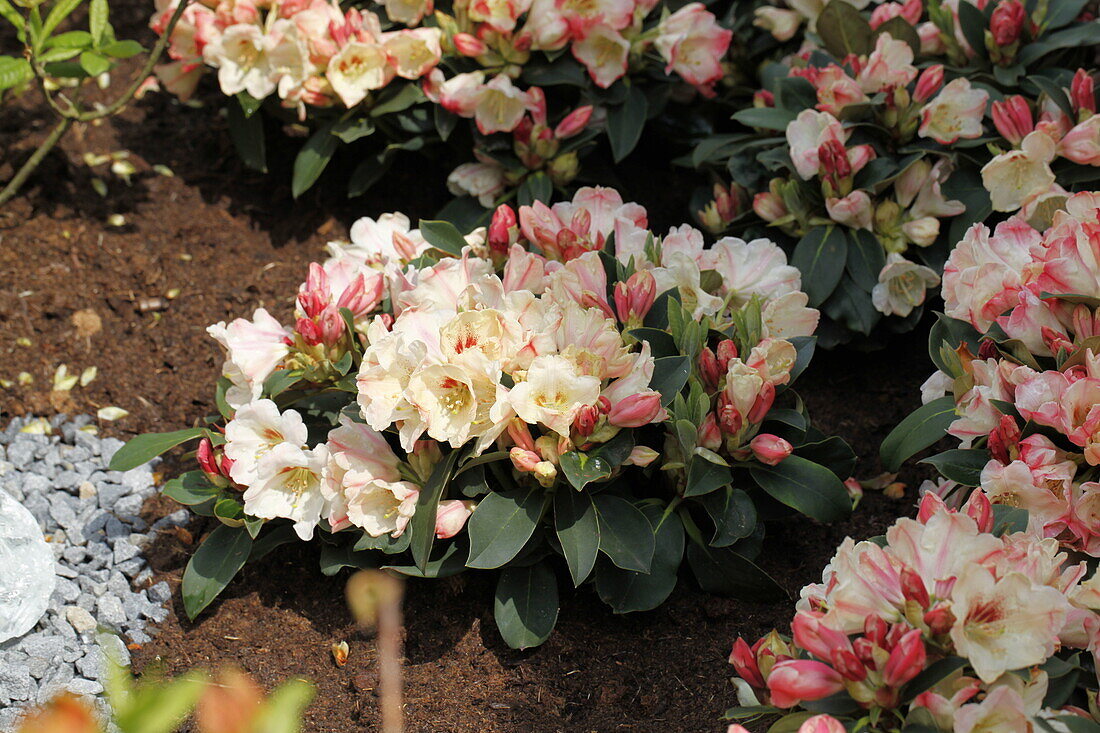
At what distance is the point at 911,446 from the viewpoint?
202 cm

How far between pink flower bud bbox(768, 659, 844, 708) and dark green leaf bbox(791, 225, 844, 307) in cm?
119

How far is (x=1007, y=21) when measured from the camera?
2586mm

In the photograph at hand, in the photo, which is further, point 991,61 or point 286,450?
point 991,61

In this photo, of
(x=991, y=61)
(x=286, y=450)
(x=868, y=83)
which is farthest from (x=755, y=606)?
(x=991, y=61)

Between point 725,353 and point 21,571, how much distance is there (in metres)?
1.45

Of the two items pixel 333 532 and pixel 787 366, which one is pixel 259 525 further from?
pixel 787 366

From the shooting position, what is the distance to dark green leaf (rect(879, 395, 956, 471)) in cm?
201

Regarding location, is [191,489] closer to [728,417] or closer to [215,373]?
[215,373]

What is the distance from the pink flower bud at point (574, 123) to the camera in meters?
2.78

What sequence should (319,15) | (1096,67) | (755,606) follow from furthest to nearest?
(1096,67)
(319,15)
(755,606)

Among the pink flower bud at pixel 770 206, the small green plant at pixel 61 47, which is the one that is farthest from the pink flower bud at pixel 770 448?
the small green plant at pixel 61 47

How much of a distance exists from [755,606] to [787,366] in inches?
20.2

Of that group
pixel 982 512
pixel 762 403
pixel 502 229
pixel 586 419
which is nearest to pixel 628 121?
pixel 502 229

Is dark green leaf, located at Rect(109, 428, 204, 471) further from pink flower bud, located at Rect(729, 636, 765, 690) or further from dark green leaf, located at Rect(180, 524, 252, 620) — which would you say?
pink flower bud, located at Rect(729, 636, 765, 690)
